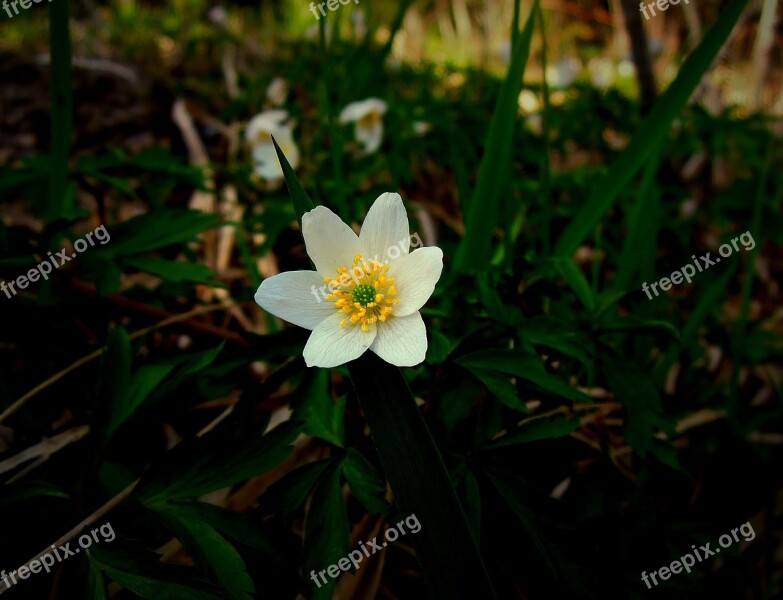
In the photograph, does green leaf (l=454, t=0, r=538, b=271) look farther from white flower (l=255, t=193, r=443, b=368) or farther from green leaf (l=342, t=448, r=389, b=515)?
green leaf (l=342, t=448, r=389, b=515)

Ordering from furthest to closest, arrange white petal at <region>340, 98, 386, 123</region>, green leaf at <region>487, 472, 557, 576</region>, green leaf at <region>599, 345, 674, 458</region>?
1. white petal at <region>340, 98, 386, 123</region>
2. green leaf at <region>599, 345, 674, 458</region>
3. green leaf at <region>487, 472, 557, 576</region>

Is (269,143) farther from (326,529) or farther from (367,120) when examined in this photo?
(326,529)

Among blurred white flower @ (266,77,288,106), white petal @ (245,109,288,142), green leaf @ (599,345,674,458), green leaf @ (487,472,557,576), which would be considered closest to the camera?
green leaf @ (487,472,557,576)

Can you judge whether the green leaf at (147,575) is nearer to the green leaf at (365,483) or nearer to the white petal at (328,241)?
the green leaf at (365,483)

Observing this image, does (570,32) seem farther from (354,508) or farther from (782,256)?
(354,508)

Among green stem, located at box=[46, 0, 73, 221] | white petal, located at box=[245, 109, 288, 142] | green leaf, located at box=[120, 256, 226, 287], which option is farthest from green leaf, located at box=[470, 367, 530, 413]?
white petal, located at box=[245, 109, 288, 142]

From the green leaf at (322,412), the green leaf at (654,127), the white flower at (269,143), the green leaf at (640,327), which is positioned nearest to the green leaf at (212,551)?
the green leaf at (322,412)
